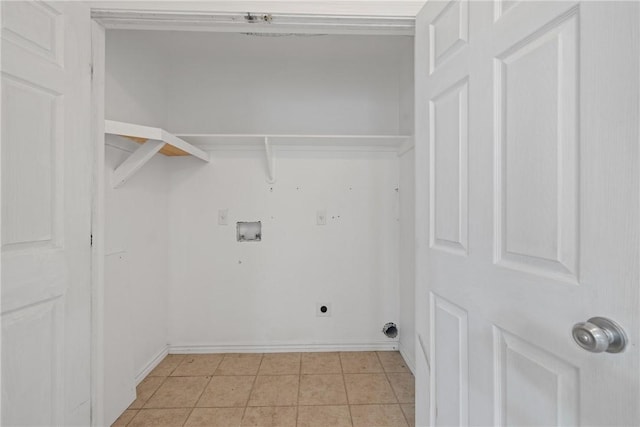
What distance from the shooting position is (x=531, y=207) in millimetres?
664

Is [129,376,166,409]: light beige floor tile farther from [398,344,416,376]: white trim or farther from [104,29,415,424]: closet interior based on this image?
[398,344,416,376]: white trim

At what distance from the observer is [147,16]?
1128 mm

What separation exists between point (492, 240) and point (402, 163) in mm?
1570

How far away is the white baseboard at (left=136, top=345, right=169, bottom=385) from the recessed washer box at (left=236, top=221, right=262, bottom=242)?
106 centimetres

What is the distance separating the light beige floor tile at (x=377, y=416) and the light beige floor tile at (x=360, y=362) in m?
0.37

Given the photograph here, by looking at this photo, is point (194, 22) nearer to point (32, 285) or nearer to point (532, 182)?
point (32, 285)

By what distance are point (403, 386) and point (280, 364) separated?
2.95ft

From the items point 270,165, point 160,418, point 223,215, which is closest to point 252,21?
point 270,165

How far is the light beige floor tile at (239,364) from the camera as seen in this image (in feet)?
6.69

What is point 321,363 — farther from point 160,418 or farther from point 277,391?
point 160,418

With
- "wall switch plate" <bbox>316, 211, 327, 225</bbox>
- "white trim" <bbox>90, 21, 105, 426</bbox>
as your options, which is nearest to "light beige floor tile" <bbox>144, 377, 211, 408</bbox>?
"white trim" <bbox>90, 21, 105, 426</bbox>

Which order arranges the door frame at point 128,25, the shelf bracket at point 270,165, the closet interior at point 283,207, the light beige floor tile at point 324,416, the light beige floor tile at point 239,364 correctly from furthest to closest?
the closet interior at point 283,207
the shelf bracket at point 270,165
the light beige floor tile at point 239,364
the light beige floor tile at point 324,416
the door frame at point 128,25

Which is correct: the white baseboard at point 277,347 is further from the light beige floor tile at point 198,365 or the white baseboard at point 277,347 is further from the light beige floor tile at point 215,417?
the light beige floor tile at point 215,417

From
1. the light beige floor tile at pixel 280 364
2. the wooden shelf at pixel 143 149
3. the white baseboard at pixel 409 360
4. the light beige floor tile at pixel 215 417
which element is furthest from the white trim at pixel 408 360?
the wooden shelf at pixel 143 149
